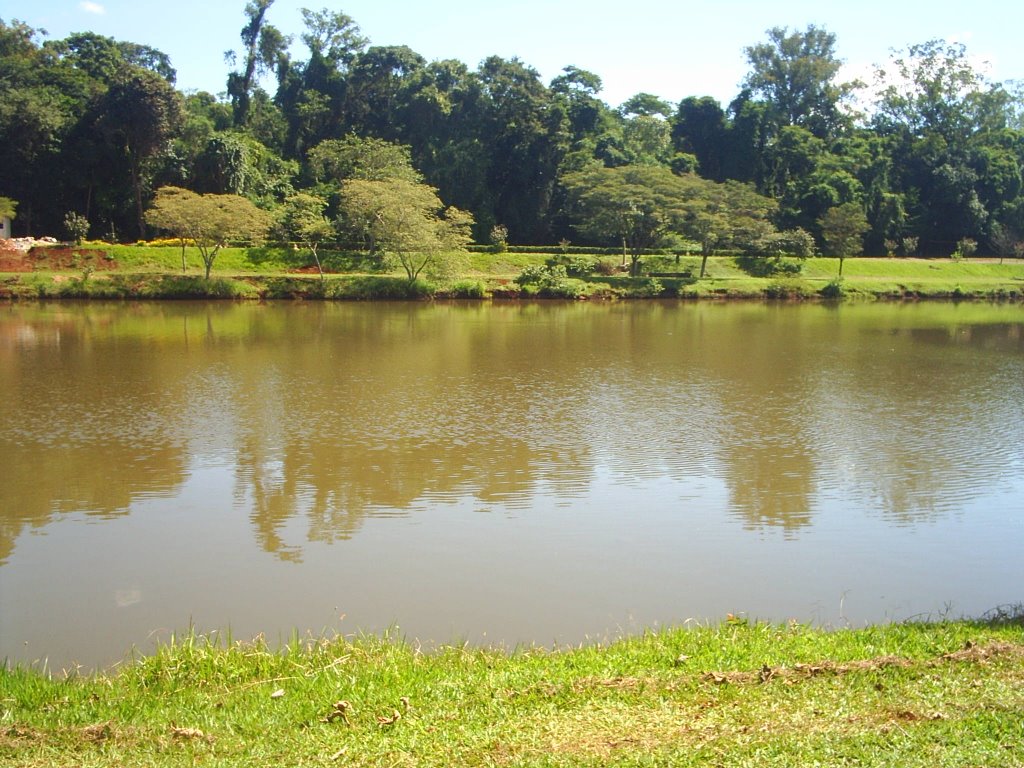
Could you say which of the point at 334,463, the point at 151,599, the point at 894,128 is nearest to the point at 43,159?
the point at 334,463

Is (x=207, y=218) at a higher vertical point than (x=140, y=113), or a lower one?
lower

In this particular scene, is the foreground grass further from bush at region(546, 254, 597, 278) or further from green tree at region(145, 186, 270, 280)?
bush at region(546, 254, 597, 278)

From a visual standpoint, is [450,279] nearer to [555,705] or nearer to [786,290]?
[786,290]

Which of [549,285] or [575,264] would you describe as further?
[575,264]

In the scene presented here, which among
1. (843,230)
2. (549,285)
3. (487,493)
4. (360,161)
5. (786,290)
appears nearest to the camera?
(487,493)

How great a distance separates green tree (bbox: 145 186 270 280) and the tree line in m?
0.39

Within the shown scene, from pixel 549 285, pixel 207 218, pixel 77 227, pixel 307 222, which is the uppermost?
pixel 307 222

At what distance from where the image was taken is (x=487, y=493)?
12.1 m

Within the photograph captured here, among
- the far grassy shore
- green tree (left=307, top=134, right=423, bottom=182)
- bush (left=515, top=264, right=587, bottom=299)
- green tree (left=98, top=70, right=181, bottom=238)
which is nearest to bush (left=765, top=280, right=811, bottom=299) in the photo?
the far grassy shore

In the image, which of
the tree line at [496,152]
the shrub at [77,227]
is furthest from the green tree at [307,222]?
the shrub at [77,227]

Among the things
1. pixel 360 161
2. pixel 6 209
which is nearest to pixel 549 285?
pixel 360 161

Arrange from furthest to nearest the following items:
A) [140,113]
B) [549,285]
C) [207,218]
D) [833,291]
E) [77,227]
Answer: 1. [833,291]
2. [140,113]
3. [549,285]
4. [77,227]
5. [207,218]

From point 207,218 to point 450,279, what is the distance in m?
12.0

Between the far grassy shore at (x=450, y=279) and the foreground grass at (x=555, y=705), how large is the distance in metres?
38.7
